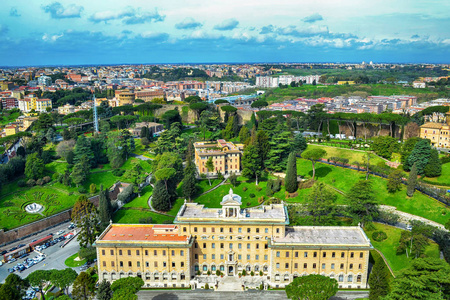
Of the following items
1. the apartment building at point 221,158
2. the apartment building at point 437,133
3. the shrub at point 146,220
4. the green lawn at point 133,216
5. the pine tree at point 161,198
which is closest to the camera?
the shrub at point 146,220

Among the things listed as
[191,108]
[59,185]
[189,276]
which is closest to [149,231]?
[189,276]

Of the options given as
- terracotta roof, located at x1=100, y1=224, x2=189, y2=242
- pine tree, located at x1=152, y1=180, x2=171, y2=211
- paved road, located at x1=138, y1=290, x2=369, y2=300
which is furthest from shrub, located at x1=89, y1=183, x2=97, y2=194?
paved road, located at x1=138, y1=290, x2=369, y2=300

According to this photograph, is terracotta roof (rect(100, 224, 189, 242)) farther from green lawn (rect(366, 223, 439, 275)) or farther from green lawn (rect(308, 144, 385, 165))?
green lawn (rect(308, 144, 385, 165))

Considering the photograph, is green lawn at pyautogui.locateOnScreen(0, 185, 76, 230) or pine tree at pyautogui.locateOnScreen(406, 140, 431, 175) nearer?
pine tree at pyautogui.locateOnScreen(406, 140, 431, 175)

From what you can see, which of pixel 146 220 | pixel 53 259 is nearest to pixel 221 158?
pixel 146 220

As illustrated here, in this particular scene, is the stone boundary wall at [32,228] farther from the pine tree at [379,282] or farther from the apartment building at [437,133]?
the apartment building at [437,133]

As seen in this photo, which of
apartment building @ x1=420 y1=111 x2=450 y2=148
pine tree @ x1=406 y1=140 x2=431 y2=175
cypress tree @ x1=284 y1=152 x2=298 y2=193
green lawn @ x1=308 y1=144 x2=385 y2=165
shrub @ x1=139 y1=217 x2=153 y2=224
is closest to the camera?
shrub @ x1=139 y1=217 x2=153 y2=224

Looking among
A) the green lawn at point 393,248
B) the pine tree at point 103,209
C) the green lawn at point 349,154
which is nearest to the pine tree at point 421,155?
the green lawn at point 349,154
